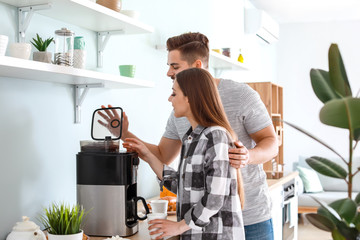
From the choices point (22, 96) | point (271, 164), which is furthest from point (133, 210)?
point (271, 164)

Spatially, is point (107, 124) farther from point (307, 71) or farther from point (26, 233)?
point (307, 71)

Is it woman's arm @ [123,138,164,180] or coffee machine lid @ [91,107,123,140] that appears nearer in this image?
woman's arm @ [123,138,164,180]

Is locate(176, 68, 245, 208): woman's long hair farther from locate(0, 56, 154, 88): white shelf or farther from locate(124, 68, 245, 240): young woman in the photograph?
locate(0, 56, 154, 88): white shelf

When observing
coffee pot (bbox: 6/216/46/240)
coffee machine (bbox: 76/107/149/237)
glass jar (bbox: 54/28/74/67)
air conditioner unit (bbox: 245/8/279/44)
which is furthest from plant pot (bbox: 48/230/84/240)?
air conditioner unit (bbox: 245/8/279/44)

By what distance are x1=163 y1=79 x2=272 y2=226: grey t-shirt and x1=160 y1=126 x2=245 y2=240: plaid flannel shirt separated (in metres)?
0.28

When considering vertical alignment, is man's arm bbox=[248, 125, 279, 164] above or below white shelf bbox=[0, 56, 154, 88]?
below

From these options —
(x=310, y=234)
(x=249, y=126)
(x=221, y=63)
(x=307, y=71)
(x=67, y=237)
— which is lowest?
(x=310, y=234)

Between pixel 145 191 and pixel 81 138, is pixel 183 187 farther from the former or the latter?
pixel 145 191

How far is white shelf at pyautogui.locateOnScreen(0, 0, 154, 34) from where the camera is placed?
1756mm

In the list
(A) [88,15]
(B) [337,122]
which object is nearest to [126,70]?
(A) [88,15]

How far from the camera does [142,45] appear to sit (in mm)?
2801

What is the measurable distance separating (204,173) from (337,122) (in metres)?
0.67

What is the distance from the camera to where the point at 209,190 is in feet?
4.94

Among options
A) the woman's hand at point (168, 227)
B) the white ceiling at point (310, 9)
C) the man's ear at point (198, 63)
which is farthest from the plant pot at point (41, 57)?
the white ceiling at point (310, 9)
